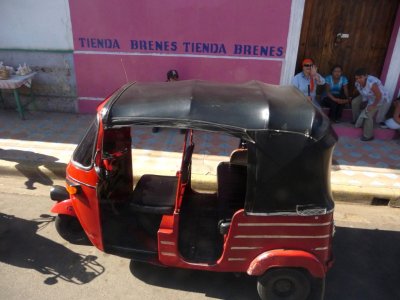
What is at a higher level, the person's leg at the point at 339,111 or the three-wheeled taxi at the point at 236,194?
the three-wheeled taxi at the point at 236,194

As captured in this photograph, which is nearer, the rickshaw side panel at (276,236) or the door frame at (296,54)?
the rickshaw side panel at (276,236)

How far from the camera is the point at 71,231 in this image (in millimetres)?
4285

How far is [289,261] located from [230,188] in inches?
45.3

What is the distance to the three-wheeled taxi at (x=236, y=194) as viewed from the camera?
3047 millimetres

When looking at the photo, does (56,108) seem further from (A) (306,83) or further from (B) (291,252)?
(B) (291,252)

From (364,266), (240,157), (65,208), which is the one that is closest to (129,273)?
(65,208)

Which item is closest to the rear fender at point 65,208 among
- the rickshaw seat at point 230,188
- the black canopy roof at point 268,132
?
the black canopy roof at point 268,132

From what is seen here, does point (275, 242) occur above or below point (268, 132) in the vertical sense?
below

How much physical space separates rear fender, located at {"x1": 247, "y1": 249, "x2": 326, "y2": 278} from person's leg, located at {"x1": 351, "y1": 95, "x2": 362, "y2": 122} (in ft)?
16.8

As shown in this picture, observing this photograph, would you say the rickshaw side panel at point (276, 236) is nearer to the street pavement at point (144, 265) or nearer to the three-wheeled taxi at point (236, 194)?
the three-wheeled taxi at point (236, 194)

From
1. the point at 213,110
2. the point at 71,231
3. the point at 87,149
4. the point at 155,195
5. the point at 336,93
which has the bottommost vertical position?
the point at 71,231

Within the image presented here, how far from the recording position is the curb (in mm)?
5391

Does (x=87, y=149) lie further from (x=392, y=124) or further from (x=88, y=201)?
(x=392, y=124)

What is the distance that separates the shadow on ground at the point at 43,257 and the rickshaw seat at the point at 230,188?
60.7 inches
